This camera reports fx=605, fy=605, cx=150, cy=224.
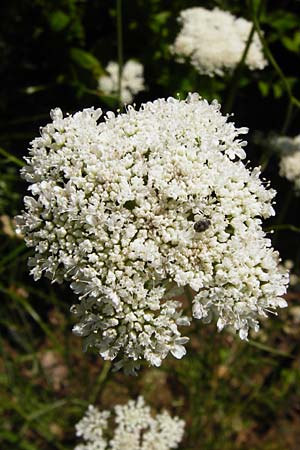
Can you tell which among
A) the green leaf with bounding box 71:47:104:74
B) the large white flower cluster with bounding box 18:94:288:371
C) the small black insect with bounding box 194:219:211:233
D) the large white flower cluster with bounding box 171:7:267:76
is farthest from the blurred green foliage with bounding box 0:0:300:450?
the small black insect with bounding box 194:219:211:233

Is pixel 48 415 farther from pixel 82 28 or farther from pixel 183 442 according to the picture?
pixel 82 28

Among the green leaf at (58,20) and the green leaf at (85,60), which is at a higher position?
the green leaf at (58,20)

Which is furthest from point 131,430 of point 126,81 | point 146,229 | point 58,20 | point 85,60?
point 58,20

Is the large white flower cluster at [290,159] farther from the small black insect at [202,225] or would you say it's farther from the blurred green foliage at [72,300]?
the small black insect at [202,225]

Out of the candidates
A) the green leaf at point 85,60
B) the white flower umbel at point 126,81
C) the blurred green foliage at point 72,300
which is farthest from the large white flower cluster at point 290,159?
the green leaf at point 85,60

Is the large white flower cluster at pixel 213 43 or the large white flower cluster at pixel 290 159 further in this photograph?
the large white flower cluster at pixel 290 159

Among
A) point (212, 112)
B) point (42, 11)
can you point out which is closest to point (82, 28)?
point (42, 11)

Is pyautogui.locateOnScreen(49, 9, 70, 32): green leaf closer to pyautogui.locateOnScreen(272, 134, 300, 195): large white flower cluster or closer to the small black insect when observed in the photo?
pyautogui.locateOnScreen(272, 134, 300, 195): large white flower cluster
